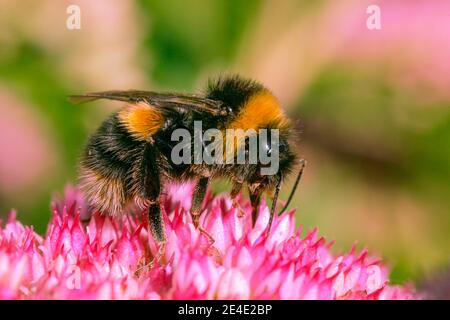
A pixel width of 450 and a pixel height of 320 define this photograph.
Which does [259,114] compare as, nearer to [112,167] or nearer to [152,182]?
[152,182]

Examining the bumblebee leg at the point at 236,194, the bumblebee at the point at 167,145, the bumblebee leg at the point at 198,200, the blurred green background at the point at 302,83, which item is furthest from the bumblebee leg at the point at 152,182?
the blurred green background at the point at 302,83

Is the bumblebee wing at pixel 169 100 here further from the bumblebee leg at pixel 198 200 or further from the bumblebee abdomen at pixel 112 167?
the bumblebee leg at pixel 198 200

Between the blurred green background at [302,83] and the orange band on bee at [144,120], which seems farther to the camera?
the blurred green background at [302,83]

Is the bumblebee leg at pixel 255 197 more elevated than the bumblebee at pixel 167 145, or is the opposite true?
the bumblebee at pixel 167 145

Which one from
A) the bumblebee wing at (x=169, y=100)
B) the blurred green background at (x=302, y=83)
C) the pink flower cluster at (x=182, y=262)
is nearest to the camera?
the pink flower cluster at (x=182, y=262)
